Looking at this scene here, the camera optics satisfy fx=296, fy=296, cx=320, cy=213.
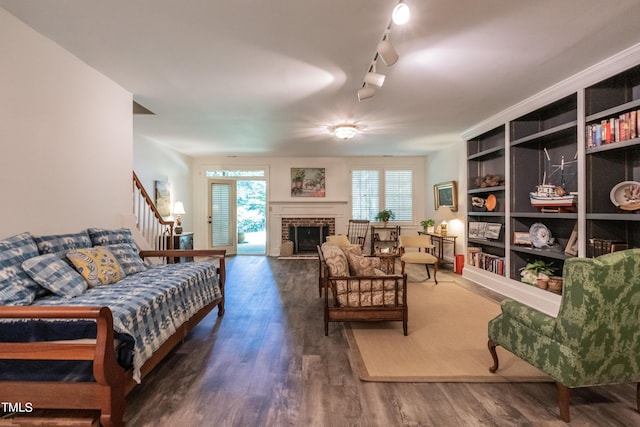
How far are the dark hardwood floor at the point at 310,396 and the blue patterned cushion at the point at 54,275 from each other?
0.84 meters

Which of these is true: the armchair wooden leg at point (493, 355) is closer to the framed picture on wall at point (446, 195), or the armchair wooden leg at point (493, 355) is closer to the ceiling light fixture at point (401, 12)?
the ceiling light fixture at point (401, 12)

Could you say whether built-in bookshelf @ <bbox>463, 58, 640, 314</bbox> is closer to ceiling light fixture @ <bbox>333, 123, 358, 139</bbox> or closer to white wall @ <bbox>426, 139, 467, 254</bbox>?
white wall @ <bbox>426, 139, 467, 254</bbox>

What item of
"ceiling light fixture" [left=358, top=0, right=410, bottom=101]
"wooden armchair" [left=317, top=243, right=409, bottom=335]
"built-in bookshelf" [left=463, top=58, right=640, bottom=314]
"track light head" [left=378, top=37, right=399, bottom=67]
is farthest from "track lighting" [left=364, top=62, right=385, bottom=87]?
"built-in bookshelf" [left=463, top=58, right=640, bottom=314]

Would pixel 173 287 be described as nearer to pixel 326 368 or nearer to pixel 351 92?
pixel 326 368

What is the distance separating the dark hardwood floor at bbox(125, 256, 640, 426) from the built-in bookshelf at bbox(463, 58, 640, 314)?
168cm

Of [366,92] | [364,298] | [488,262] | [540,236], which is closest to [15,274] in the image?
[364,298]

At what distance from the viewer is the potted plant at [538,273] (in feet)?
11.8

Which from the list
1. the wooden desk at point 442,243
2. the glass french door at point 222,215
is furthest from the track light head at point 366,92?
the glass french door at point 222,215

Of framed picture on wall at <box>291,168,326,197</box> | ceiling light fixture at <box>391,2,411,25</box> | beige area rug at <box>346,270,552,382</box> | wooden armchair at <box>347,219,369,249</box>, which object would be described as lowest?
beige area rug at <box>346,270,552,382</box>

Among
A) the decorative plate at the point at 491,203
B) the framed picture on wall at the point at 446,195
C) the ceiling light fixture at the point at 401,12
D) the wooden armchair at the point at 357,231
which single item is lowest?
the wooden armchair at the point at 357,231

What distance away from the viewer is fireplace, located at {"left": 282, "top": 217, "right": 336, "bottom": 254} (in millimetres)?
7781

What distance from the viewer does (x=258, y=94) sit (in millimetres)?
3537

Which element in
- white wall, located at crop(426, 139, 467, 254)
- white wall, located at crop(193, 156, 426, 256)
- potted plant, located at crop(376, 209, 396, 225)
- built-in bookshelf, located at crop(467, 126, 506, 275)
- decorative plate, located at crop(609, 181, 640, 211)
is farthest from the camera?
white wall, located at crop(193, 156, 426, 256)

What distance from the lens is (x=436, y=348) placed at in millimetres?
2648
